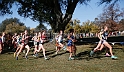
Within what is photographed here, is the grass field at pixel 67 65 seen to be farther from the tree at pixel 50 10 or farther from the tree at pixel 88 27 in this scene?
the tree at pixel 88 27

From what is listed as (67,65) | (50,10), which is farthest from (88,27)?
(67,65)

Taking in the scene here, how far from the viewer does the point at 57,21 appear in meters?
20.5

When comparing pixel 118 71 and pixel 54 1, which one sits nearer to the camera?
pixel 118 71

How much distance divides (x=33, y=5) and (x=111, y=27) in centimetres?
5217

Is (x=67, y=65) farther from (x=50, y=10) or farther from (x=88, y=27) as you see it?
(x=88, y=27)

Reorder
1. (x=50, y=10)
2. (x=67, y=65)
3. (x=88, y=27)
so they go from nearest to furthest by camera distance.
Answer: (x=67, y=65) → (x=50, y=10) → (x=88, y=27)

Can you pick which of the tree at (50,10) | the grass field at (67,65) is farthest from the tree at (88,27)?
the grass field at (67,65)

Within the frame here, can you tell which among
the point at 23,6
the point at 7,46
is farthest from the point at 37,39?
the point at 7,46

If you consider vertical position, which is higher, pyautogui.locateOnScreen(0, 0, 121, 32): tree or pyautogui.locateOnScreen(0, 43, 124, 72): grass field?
pyautogui.locateOnScreen(0, 0, 121, 32): tree

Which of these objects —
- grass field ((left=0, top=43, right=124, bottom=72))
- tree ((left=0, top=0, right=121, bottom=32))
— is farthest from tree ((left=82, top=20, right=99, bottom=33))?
grass field ((left=0, top=43, right=124, bottom=72))

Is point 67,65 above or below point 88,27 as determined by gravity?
below

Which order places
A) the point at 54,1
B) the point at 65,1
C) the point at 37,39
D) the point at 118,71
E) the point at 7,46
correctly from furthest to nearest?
1. the point at 7,46
2. the point at 65,1
3. the point at 54,1
4. the point at 37,39
5. the point at 118,71

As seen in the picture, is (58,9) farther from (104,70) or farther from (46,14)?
(104,70)

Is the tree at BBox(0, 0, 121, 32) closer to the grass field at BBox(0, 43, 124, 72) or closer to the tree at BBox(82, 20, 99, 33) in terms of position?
the grass field at BBox(0, 43, 124, 72)
